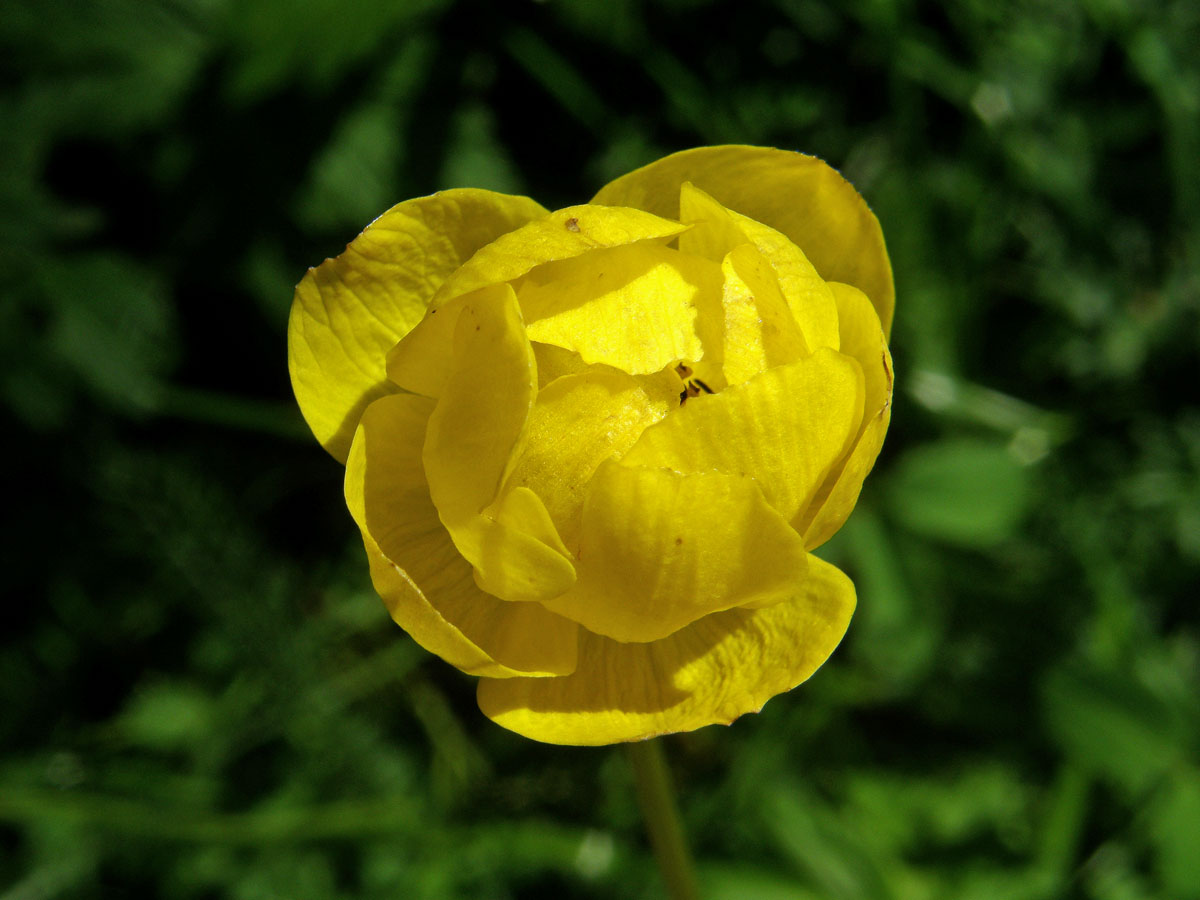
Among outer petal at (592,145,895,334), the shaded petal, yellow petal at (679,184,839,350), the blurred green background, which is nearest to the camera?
the shaded petal

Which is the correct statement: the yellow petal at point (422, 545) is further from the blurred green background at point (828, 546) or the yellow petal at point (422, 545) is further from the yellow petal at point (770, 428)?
the blurred green background at point (828, 546)

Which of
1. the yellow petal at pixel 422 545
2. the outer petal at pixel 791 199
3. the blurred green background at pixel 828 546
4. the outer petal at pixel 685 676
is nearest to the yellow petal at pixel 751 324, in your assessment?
the outer petal at pixel 791 199

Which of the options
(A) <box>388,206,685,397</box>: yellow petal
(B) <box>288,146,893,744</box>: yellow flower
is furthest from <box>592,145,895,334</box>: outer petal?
(A) <box>388,206,685,397</box>: yellow petal

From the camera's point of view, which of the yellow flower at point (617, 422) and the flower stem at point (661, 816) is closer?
the yellow flower at point (617, 422)

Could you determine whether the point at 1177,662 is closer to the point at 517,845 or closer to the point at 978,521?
the point at 978,521

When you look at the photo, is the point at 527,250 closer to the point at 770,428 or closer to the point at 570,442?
the point at 570,442

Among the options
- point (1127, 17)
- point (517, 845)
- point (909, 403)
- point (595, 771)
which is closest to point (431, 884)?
point (517, 845)

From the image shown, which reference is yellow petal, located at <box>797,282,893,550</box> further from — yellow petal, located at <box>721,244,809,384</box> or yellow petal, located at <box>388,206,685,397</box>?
yellow petal, located at <box>388,206,685,397</box>

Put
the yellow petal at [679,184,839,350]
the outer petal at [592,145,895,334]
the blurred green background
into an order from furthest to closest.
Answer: the blurred green background
the outer petal at [592,145,895,334]
the yellow petal at [679,184,839,350]
